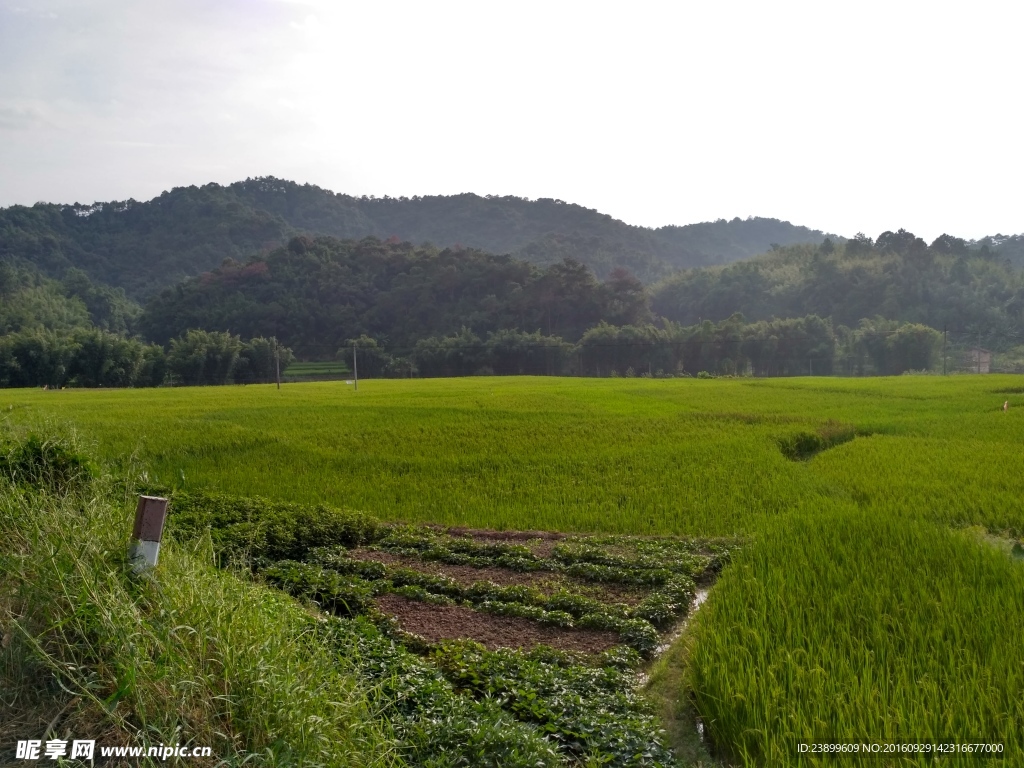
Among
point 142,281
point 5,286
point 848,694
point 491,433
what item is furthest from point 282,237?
point 848,694

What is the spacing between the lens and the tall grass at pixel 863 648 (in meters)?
3.27

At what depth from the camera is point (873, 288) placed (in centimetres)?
6412

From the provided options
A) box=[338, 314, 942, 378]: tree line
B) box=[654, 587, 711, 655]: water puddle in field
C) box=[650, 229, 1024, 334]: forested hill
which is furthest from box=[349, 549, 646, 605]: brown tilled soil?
box=[650, 229, 1024, 334]: forested hill

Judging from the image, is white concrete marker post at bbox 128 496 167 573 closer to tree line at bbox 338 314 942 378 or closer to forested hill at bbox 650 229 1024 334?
tree line at bbox 338 314 942 378

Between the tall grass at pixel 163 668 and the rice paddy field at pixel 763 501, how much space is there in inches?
72.8

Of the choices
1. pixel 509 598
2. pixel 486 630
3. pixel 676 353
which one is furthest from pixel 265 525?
pixel 676 353

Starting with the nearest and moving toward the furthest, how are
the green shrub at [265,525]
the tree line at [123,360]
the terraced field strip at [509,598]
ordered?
the terraced field strip at [509,598] → the green shrub at [265,525] → the tree line at [123,360]

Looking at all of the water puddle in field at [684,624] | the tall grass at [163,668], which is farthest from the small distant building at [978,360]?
the tall grass at [163,668]

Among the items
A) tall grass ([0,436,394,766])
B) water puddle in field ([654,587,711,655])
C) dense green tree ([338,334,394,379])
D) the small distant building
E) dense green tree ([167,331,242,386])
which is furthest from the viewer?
the small distant building

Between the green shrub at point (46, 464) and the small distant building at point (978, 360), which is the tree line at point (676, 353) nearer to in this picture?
the small distant building at point (978, 360)

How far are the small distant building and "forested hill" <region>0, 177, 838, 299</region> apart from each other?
45.5 meters

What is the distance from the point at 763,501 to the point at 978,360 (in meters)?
54.2

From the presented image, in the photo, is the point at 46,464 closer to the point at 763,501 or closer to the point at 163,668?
the point at 163,668

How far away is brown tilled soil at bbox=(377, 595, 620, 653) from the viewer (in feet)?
15.8
